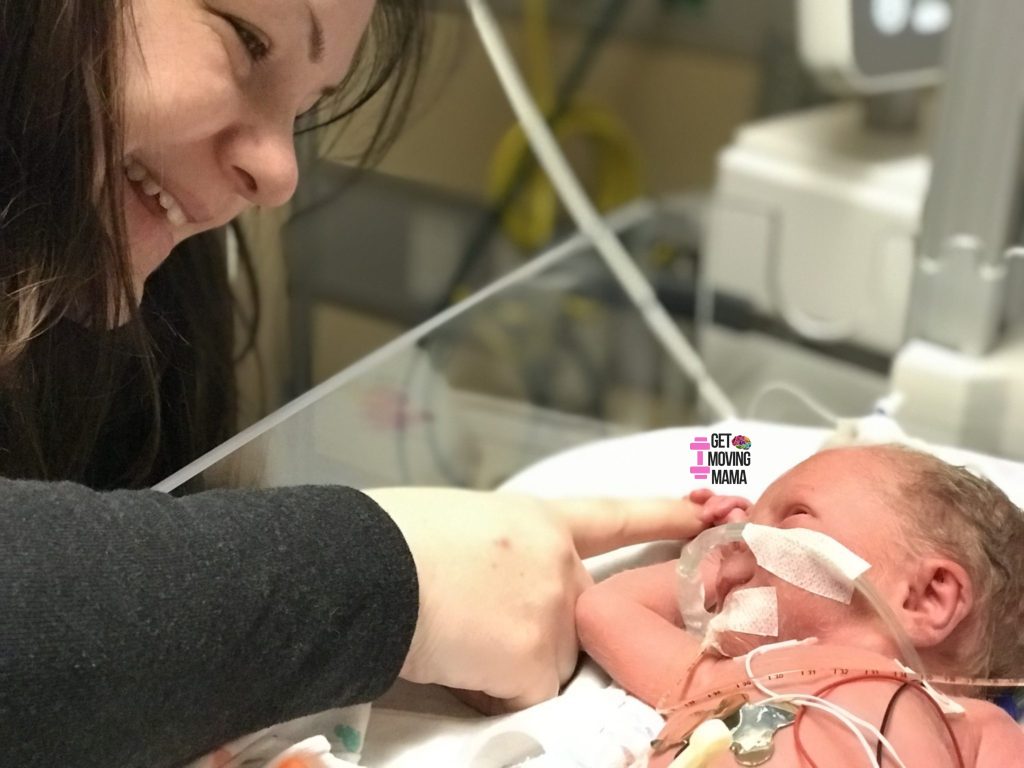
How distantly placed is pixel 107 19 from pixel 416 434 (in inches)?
19.4

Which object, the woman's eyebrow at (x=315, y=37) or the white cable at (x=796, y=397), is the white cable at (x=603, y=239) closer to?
the white cable at (x=796, y=397)

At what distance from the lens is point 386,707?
630 mm

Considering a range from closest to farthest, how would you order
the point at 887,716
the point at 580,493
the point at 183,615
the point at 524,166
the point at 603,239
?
the point at 183,615
the point at 887,716
the point at 580,493
the point at 603,239
the point at 524,166

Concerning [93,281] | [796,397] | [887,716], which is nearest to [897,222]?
[796,397]

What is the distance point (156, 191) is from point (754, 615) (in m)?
0.40

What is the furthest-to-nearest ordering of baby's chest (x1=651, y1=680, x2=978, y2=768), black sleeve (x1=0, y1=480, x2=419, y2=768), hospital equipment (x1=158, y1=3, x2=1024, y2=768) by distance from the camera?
hospital equipment (x1=158, y1=3, x2=1024, y2=768), baby's chest (x1=651, y1=680, x2=978, y2=768), black sleeve (x1=0, y1=480, x2=419, y2=768)

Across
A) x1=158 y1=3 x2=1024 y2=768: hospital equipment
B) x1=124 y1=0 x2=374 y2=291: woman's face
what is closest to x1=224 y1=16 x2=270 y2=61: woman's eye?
x1=124 y1=0 x2=374 y2=291: woman's face

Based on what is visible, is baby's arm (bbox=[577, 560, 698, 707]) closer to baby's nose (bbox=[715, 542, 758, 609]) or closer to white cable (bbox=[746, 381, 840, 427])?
baby's nose (bbox=[715, 542, 758, 609])

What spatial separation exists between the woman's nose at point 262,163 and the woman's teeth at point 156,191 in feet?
0.12

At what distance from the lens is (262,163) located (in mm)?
605

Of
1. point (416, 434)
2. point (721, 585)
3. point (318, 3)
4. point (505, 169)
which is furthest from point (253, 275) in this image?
point (505, 169)

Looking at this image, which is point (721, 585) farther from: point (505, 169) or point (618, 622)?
point (505, 169)

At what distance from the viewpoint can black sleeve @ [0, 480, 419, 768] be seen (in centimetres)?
42

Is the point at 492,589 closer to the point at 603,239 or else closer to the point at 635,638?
the point at 635,638
